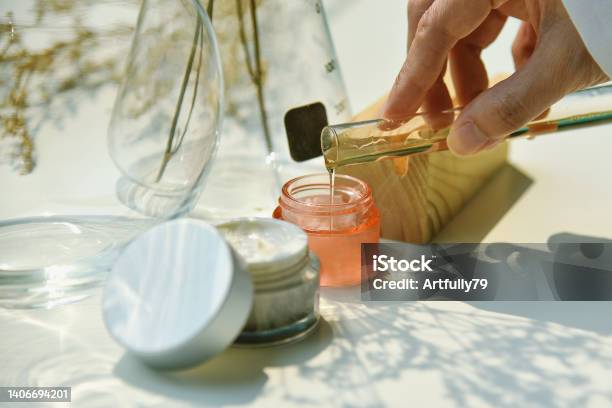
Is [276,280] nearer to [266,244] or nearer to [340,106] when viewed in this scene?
[266,244]

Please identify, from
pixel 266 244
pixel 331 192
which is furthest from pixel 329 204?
pixel 266 244

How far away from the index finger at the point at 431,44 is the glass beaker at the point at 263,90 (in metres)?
0.09

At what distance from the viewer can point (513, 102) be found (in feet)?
2.08

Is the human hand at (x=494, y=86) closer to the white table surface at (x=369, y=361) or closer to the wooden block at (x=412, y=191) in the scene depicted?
the wooden block at (x=412, y=191)

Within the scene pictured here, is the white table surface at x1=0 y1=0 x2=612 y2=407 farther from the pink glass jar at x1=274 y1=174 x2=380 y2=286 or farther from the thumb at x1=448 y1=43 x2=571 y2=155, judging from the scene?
the thumb at x1=448 y1=43 x2=571 y2=155

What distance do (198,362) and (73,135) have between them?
0.80 feet

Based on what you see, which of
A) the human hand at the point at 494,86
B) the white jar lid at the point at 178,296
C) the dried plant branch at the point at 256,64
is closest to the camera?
the white jar lid at the point at 178,296

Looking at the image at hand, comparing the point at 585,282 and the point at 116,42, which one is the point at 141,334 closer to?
the point at 116,42

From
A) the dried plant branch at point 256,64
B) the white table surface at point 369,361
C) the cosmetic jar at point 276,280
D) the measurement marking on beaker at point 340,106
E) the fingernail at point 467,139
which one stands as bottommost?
the white table surface at point 369,361

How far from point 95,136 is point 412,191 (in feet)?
1.00

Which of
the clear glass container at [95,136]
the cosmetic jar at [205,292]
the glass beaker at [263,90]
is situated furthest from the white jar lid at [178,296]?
the glass beaker at [263,90]

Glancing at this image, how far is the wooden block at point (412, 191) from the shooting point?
0.77m

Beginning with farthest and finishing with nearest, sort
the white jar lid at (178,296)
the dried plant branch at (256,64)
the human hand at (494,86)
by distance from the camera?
1. the dried plant branch at (256,64)
2. the human hand at (494,86)
3. the white jar lid at (178,296)

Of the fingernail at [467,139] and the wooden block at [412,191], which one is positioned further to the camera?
the wooden block at [412,191]
